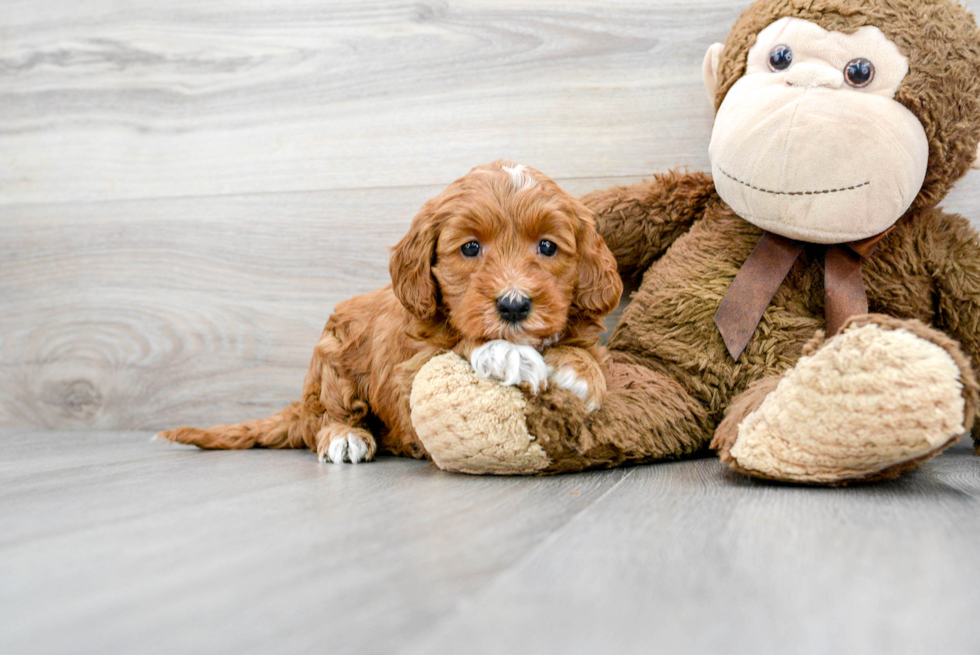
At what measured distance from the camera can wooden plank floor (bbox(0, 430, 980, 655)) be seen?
0.62 m

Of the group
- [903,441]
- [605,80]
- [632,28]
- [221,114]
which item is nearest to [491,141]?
[605,80]

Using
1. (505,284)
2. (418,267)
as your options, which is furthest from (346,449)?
(505,284)

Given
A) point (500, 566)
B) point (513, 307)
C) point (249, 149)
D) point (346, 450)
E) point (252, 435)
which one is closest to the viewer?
point (500, 566)

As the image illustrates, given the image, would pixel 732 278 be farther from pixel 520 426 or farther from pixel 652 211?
pixel 520 426

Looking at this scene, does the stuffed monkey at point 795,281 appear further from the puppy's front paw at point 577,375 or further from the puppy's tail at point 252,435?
the puppy's tail at point 252,435

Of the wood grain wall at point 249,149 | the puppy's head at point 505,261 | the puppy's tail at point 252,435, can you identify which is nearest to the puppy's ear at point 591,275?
the puppy's head at point 505,261

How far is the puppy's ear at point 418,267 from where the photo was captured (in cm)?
132

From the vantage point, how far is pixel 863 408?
102 centimetres

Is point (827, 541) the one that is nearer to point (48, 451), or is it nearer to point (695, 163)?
point (695, 163)

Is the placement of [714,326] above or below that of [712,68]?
below

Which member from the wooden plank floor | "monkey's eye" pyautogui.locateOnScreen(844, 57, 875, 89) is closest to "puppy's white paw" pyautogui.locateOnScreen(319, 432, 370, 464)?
the wooden plank floor

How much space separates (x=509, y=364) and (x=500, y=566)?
50cm

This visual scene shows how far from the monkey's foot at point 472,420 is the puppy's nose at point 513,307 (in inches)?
4.5

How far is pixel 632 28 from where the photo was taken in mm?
1851
